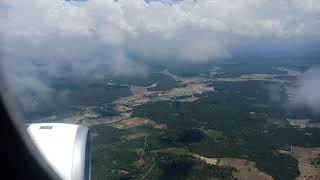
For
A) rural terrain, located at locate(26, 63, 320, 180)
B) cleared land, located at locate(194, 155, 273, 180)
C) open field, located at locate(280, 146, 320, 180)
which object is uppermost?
rural terrain, located at locate(26, 63, 320, 180)

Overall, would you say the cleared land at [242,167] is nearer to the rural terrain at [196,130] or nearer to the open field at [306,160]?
the rural terrain at [196,130]

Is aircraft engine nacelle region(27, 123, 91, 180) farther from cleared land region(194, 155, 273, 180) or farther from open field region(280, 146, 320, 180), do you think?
open field region(280, 146, 320, 180)

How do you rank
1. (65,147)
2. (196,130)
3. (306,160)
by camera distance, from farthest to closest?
(196,130) < (306,160) < (65,147)

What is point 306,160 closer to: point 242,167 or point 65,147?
point 242,167

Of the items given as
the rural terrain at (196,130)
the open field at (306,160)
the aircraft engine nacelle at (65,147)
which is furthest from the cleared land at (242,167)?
the aircraft engine nacelle at (65,147)

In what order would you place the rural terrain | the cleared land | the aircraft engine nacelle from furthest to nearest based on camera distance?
1. the rural terrain
2. the cleared land
3. the aircraft engine nacelle

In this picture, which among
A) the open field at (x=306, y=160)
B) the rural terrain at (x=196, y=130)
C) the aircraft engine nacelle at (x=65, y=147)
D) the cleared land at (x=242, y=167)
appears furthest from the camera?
the rural terrain at (x=196, y=130)

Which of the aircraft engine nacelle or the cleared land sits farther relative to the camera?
the cleared land

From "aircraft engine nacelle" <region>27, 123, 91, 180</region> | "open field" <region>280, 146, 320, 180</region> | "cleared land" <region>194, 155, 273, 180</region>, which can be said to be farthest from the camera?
A: "open field" <region>280, 146, 320, 180</region>

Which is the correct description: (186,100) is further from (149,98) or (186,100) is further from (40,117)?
(40,117)

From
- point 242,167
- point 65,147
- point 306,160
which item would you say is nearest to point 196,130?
point 242,167

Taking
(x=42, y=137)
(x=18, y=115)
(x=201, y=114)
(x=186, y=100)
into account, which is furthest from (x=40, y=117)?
(x=18, y=115)

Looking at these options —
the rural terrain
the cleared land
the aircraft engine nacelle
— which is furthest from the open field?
the aircraft engine nacelle
